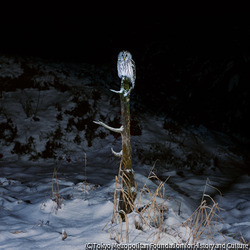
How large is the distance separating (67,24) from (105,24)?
6.35 feet

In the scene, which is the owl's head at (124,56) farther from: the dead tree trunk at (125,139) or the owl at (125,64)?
the dead tree trunk at (125,139)

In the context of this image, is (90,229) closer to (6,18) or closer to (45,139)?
(45,139)

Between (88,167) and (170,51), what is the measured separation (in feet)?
17.8

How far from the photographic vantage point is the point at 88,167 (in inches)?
176

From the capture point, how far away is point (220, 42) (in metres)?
5.36

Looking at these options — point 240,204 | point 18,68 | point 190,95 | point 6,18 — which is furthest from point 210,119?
point 6,18

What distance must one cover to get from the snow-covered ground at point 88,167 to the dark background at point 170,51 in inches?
31.2

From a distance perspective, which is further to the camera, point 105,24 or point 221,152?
point 105,24

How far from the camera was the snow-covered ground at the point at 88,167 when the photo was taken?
1.93 metres

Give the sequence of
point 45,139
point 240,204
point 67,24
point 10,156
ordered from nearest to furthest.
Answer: point 240,204, point 10,156, point 45,139, point 67,24

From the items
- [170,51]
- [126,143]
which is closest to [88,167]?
[126,143]

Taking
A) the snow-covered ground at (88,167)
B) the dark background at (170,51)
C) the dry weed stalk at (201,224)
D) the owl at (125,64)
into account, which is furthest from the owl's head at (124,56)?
the dark background at (170,51)

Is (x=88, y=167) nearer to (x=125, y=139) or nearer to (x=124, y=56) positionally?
(x=125, y=139)

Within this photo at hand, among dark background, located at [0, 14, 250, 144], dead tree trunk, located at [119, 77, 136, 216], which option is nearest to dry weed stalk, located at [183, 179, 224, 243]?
dead tree trunk, located at [119, 77, 136, 216]
